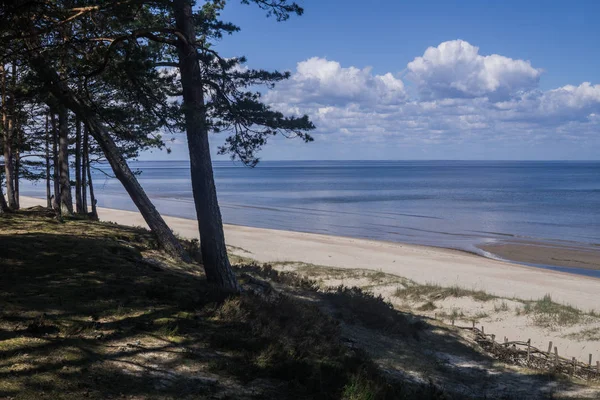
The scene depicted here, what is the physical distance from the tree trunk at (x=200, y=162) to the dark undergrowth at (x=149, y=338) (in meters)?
0.54

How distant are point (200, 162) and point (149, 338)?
3.68 metres

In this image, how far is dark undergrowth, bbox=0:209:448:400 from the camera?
5809mm

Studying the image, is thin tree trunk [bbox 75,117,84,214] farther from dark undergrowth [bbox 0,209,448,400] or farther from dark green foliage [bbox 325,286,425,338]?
dark green foliage [bbox 325,286,425,338]

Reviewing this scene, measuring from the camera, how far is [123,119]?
35.6ft

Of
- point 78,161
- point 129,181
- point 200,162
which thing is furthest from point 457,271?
point 200,162

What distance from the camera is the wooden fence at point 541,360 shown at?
441 inches

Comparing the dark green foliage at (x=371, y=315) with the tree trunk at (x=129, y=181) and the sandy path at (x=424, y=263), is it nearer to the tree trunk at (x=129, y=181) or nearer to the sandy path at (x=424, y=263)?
the tree trunk at (x=129, y=181)

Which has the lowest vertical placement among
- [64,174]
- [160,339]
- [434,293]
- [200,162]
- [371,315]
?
[434,293]

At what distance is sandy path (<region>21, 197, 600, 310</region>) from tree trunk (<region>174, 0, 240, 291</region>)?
13557mm

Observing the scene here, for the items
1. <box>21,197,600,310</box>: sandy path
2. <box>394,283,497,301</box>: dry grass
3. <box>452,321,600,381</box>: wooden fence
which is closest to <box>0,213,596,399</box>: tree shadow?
<box>452,321,600,381</box>: wooden fence

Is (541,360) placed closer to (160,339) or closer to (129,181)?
(160,339)

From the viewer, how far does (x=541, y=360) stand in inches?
467

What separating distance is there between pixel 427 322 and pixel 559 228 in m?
34.6

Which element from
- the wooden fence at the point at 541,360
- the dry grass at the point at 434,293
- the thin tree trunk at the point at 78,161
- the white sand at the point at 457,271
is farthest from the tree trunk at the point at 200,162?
the dry grass at the point at 434,293
